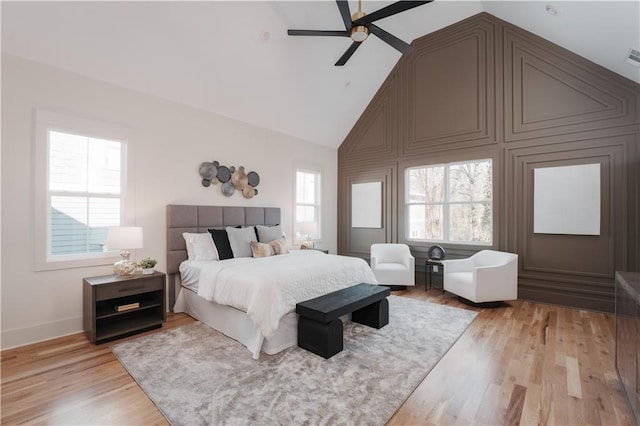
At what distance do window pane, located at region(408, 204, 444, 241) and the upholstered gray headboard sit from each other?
3.03 m

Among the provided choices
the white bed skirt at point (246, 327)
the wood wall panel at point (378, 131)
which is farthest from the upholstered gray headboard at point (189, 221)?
the wood wall panel at point (378, 131)

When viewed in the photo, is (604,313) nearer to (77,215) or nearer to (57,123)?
(77,215)

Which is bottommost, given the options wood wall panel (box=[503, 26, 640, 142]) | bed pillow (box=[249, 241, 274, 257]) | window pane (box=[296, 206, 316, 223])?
bed pillow (box=[249, 241, 274, 257])

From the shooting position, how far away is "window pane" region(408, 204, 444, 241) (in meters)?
5.42

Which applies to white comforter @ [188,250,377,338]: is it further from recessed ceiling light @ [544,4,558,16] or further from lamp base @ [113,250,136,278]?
recessed ceiling light @ [544,4,558,16]

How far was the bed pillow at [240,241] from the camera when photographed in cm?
399

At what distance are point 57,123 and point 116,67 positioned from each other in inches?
34.9

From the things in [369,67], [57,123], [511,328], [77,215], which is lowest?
[511,328]

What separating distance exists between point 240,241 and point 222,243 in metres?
0.24

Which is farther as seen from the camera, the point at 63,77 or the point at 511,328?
the point at 511,328

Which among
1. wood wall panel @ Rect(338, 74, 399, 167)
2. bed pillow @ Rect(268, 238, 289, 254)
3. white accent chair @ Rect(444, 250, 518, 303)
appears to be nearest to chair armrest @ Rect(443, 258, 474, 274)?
white accent chair @ Rect(444, 250, 518, 303)

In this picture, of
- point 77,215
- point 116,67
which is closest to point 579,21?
point 116,67

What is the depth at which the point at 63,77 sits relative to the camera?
3.11m

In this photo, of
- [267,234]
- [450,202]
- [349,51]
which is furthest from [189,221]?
[450,202]
